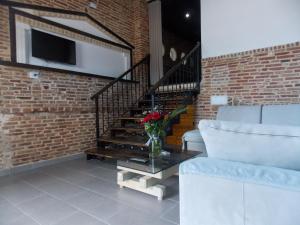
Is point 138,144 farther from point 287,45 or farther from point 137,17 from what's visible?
point 137,17

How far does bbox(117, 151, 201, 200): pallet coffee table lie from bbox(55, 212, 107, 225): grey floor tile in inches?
25.1

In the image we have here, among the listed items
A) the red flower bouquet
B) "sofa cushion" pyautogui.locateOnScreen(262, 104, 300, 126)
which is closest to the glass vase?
the red flower bouquet

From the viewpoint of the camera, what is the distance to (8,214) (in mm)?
2102

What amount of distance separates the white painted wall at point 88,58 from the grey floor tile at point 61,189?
210 centimetres

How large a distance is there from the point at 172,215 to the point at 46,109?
2927 millimetres

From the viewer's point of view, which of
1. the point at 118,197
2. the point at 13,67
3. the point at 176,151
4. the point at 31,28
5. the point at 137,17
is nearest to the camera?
the point at 118,197

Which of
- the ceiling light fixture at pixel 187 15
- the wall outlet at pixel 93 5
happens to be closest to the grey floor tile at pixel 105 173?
the wall outlet at pixel 93 5

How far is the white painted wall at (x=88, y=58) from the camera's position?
3534mm

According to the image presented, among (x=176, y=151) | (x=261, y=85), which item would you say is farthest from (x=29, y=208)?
(x=261, y=85)

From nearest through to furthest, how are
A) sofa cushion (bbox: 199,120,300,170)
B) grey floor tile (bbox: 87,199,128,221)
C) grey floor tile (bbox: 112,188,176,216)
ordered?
sofa cushion (bbox: 199,120,300,170) < grey floor tile (bbox: 87,199,128,221) < grey floor tile (bbox: 112,188,176,216)

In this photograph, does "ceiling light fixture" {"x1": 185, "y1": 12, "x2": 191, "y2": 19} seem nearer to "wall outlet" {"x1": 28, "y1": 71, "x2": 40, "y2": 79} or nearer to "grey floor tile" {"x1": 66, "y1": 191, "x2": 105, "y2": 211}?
"wall outlet" {"x1": 28, "y1": 71, "x2": 40, "y2": 79}

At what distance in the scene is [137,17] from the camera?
592cm

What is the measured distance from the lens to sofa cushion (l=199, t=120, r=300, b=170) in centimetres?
112

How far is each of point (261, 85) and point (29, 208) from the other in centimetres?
419
